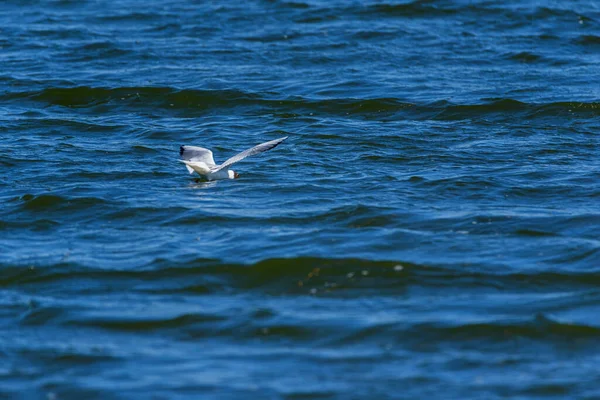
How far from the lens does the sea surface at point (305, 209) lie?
7.05 m

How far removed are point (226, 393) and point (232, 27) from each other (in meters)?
12.7

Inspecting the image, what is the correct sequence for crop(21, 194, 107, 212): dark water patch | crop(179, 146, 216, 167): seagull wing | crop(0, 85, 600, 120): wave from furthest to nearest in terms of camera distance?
crop(0, 85, 600, 120): wave → crop(179, 146, 216, 167): seagull wing → crop(21, 194, 107, 212): dark water patch

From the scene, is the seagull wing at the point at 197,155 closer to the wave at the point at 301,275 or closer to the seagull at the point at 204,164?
the seagull at the point at 204,164

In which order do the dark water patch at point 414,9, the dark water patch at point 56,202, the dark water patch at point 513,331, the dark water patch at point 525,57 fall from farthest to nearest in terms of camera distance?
1. the dark water patch at point 414,9
2. the dark water patch at point 525,57
3. the dark water patch at point 56,202
4. the dark water patch at point 513,331

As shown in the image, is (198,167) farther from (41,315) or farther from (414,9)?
(414,9)

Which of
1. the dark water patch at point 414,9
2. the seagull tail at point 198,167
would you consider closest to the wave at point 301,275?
the seagull tail at point 198,167

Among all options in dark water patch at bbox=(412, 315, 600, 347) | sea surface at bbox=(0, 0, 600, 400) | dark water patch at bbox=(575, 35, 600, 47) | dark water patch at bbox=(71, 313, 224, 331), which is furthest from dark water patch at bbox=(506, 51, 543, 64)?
dark water patch at bbox=(71, 313, 224, 331)

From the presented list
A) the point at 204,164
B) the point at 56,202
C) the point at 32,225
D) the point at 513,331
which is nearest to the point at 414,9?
the point at 204,164

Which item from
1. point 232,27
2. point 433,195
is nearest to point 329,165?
point 433,195

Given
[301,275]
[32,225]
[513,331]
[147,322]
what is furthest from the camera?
[32,225]

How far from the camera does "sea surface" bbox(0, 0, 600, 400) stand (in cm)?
705

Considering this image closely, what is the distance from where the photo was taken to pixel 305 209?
1017 centimetres

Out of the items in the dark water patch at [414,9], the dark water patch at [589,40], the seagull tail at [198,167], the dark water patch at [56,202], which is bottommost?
the dark water patch at [56,202]

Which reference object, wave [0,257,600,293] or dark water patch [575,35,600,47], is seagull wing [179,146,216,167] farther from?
dark water patch [575,35,600,47]
